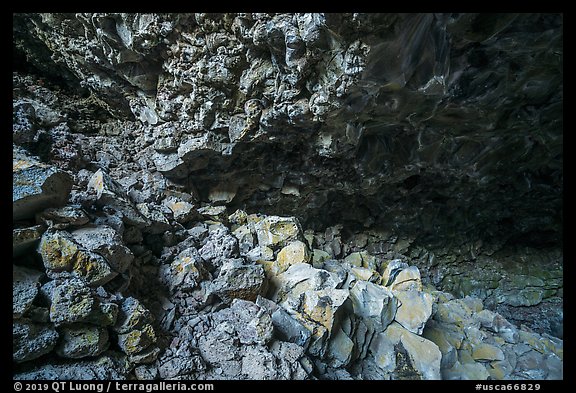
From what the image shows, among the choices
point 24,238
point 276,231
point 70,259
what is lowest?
point 70,259

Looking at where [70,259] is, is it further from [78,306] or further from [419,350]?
[419,350]

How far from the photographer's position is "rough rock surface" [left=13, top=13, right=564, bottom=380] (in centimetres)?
415

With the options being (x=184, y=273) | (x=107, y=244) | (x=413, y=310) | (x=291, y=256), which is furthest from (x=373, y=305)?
(x=107, y=244)

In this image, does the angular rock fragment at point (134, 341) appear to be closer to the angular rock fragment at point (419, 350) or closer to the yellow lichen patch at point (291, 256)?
the yellow lichen patch at point (291, 256)

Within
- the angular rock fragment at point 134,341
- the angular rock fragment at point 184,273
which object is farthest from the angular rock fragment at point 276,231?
the angular rock fragment at point 134,341

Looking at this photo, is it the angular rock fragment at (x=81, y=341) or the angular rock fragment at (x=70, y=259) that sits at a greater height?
the angular rock fragment at (x=70, y=259)

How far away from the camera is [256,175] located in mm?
9500

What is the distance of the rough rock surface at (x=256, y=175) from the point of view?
4152 millimetres

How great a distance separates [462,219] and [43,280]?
12414mm

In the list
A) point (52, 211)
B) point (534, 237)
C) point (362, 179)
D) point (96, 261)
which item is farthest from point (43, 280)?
point (534, 237)

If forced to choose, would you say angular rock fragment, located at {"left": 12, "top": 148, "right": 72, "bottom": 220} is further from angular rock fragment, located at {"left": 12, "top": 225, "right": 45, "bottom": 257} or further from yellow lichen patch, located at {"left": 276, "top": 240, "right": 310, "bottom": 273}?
yellow lichen patch, located at {"left": 276, "top": 240, "right": 310, "bottom": 273}

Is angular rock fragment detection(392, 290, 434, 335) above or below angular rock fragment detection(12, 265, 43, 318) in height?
below

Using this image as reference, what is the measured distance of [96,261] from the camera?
13.8 ft

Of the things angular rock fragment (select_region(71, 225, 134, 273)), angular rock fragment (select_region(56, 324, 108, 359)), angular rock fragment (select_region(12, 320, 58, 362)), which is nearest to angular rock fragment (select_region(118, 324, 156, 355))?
angular rock fragment (select_region(56, 324, 108, 359))
